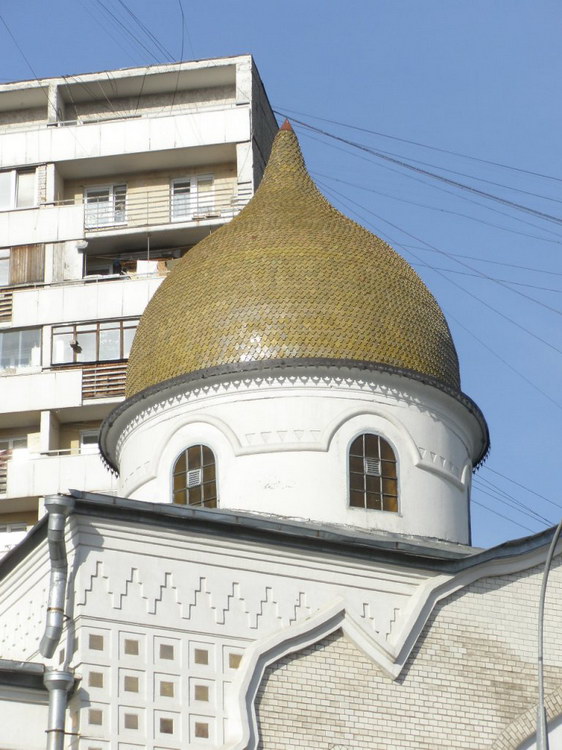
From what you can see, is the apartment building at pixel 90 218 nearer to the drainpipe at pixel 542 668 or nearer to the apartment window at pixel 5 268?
the apartment window at pixel 5 268

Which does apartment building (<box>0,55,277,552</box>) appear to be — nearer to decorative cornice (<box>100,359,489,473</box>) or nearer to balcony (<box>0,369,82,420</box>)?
balcony (<box>0,369,82,420</box>)

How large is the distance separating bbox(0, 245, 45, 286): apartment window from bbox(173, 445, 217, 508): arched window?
43.3 ft

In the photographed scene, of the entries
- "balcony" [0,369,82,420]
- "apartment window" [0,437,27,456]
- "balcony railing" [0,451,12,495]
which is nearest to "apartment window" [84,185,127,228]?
"balcony" [0,369,82,420]

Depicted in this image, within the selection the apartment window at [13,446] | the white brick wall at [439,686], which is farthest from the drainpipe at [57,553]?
the apartment window at [13,446]

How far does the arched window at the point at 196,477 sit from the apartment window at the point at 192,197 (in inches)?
528

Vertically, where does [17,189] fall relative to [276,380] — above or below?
above

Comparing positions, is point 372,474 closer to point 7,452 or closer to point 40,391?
point 40,391

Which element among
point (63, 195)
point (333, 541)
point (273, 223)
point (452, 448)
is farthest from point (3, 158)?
point (333, 541)

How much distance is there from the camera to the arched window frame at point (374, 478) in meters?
21.2

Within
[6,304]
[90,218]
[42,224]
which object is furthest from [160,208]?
[6,304]

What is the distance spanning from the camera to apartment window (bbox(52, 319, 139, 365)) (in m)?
32.4

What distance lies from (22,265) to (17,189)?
1.90 m

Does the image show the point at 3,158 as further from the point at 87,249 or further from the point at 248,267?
the point at 248,267

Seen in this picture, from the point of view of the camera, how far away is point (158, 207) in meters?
34.9
